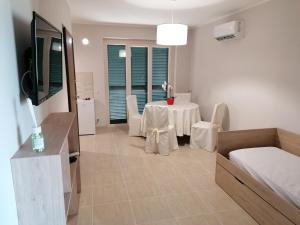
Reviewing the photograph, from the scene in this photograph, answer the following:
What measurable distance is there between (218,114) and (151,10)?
213 centimetres

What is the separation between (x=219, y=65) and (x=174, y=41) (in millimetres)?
1528

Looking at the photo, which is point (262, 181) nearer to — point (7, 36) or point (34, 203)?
point (34, 203)

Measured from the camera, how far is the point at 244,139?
2.93 meters

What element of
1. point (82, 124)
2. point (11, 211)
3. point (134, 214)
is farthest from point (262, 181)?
point (82, 124)

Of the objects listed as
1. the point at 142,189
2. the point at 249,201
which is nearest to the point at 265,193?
the point at 249,201

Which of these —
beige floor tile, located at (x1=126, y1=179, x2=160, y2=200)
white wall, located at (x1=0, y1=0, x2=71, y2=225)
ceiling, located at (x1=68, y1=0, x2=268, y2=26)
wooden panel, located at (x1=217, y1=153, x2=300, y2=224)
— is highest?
ceiling, located at (x1=68, y1=0, x2=268, y2=26)

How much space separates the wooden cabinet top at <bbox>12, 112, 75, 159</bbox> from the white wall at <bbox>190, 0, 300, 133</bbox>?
2.64 m

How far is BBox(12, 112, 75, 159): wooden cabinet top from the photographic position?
4.04 feet

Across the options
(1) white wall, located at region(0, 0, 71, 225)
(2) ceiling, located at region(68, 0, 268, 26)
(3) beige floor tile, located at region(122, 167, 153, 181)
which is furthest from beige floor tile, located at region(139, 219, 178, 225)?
(2) ceiling, located at region(68, 0, 268, 26)

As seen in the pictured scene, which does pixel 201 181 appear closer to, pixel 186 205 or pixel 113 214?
pixel 186 205

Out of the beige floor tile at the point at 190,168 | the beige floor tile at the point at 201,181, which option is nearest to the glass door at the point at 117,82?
the beige floor tile at the point at 190,168

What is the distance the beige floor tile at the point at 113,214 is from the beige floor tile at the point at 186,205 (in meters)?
0.46

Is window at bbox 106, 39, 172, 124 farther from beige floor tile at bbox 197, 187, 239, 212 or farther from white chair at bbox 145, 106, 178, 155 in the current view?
beige floor tile at bbox 197, 187, 239, 212

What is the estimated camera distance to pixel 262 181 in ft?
7.20
